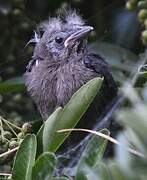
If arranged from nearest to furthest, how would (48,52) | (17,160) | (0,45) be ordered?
(17,160) → (48,52) → (0,45)

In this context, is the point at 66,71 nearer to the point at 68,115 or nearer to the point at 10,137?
the point at 10,137

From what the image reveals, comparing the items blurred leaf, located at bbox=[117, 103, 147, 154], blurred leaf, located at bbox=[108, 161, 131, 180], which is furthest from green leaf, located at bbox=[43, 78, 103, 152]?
blurred leaf, located at bbox=[117, 103, 147, 154]

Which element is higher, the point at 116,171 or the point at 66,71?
the point at 116,171

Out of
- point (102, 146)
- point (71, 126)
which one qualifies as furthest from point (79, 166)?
point (71, 126)

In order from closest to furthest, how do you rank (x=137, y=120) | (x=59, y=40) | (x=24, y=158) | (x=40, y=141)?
(x=137, y=120) < (x=24, y=158) < (x=40, y=141) < (x=59, y=40)

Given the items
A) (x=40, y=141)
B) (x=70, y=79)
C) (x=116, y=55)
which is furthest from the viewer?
(x=116, y=55)

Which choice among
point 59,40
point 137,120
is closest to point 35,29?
point 59,40

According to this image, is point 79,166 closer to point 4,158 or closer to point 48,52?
point 4,158
